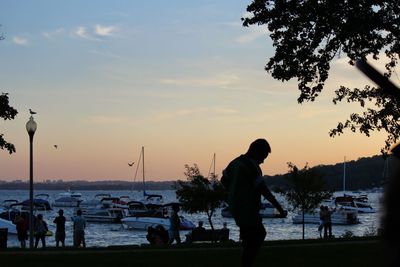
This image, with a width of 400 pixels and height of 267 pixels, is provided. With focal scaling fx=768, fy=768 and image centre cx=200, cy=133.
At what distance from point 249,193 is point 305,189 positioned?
37255 mm

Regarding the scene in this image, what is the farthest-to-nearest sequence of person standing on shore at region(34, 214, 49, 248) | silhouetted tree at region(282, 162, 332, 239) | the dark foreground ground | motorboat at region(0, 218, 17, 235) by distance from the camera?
motorboat at region(0, 218, 17, 235)
silhouetted tree at region(282, 162, 332, 239)
person standing on shore at region(34, 214, 49, 248)
the dark foreground ground

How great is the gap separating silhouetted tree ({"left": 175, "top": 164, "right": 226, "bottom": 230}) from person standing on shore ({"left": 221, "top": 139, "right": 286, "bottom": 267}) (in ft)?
119

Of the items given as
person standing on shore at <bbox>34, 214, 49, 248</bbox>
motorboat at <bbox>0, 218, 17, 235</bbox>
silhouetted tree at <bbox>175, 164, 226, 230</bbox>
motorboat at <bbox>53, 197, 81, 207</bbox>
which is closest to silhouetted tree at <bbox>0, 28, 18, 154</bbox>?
person standing on shore at <bbox>34, 214, 49, 248</bbox>

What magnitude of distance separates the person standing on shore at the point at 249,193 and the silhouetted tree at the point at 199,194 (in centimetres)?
3616

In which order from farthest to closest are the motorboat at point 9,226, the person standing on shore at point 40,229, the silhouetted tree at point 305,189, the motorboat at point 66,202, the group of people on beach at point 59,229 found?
the motorboat at point 66,202 → the motorboat at point 9,226 → the silhouetted tree at point 305,189 → the person standing on shore at point 40,229 → the group of people on beach at point 59,229

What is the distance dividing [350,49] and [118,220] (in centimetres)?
7703

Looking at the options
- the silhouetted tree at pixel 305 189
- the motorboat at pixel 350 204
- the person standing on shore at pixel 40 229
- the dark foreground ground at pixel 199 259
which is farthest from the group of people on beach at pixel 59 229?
the motorboat at pixel 350 204

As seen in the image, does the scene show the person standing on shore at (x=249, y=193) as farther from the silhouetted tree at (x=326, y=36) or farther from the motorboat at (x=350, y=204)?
the motorboat at (x=350, y=204)

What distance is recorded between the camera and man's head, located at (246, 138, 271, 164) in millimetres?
8445

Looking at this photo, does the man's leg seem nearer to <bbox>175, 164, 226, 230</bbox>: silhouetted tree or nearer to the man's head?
the man's head

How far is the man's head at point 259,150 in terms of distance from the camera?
8.45 meters

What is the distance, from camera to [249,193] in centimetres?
852

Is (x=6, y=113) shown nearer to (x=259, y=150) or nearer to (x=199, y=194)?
(x=259, y=150)

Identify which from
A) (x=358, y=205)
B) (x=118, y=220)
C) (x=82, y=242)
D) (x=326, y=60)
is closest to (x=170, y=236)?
(x=82, y=242)
